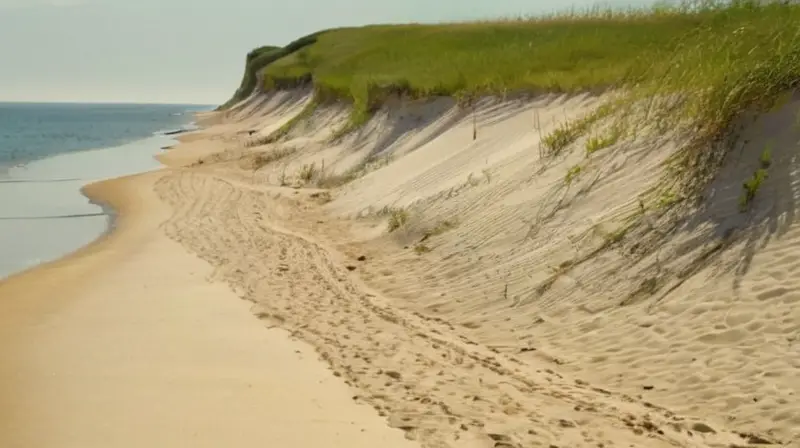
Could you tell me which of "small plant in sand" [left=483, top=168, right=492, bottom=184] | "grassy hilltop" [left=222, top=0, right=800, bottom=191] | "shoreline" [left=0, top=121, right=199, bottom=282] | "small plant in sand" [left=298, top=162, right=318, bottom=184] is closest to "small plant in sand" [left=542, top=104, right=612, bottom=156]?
"grassy hilltop" [left=222, top=0, right=800, bottom=191]

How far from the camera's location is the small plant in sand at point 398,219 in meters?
11.8

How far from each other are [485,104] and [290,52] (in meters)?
43.1

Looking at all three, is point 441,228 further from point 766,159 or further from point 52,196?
point 52,196

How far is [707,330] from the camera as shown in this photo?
624 cm

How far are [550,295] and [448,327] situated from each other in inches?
40.9

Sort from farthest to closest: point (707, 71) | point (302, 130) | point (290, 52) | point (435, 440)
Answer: point (290, 52) → point (302, 130) → point (707, 71) → point (435, 440)

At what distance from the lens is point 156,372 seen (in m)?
6.72

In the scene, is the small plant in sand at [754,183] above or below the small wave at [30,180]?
above

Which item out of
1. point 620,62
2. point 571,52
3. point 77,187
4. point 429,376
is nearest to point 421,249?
point 429,376

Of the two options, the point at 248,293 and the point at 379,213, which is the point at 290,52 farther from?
the point at 248,293

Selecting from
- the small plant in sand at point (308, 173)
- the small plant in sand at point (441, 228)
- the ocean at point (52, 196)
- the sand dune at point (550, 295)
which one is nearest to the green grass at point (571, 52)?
the sand dune at point (550, 295)

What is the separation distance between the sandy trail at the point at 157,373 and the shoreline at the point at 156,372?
0.01m

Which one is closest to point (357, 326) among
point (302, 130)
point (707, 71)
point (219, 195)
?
point (707, 71)

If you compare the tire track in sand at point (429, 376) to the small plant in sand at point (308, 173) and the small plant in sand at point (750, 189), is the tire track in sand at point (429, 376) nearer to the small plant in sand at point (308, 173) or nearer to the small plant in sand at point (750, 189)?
the small plant in sand at point (750, 189)
